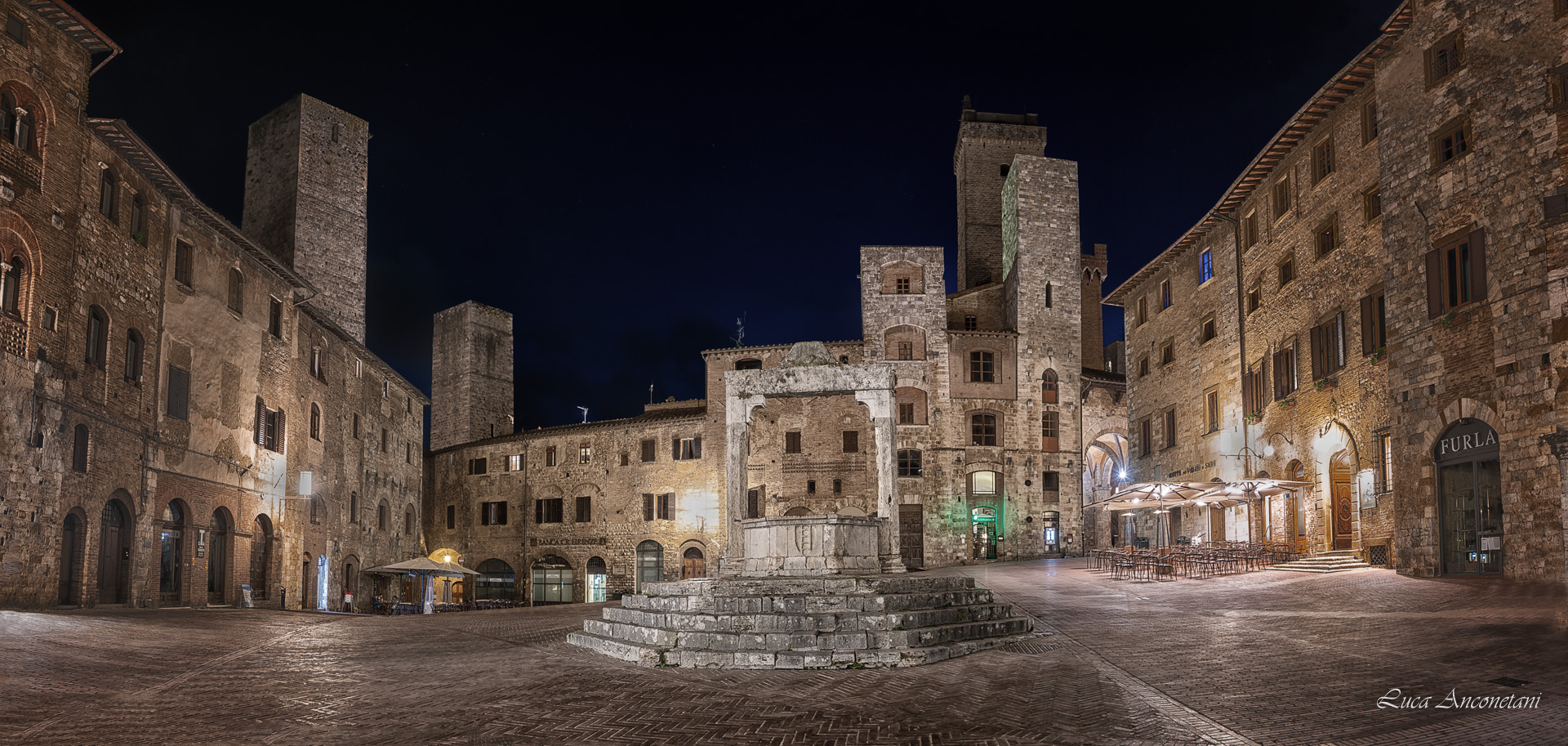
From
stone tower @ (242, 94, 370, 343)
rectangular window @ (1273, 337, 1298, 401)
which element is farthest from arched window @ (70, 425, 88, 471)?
rectangular window @ (1273, 337, 1298, 401)

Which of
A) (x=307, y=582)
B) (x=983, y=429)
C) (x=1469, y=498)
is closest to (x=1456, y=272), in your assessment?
(x=1469, y=498)

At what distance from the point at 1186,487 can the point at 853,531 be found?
11.8 metres

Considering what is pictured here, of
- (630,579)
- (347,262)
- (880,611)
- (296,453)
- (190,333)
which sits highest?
(347,262)

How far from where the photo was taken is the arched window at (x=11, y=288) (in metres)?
16.1

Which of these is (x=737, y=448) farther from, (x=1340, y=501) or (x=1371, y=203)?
(x=1371, y=203)

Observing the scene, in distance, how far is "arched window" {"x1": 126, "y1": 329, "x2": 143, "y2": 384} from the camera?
65.1 feet

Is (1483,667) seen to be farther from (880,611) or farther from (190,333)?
(190,333)

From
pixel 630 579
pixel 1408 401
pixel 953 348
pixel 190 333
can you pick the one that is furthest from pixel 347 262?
pixel 1408 401

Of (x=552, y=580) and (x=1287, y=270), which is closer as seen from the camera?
(x=1287, y=270)

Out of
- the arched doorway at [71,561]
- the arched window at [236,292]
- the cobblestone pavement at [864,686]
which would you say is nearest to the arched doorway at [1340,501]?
the cobblestone pavement at [864,686]

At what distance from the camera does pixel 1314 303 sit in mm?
23391

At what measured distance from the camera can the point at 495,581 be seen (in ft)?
142

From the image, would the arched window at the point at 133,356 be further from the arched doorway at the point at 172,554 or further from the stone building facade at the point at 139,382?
the arched doorway at the point at 172,554

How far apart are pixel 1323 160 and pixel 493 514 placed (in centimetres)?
3428
